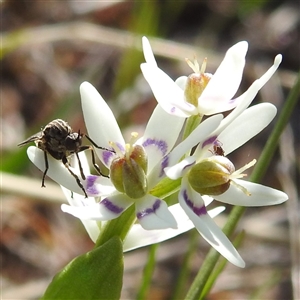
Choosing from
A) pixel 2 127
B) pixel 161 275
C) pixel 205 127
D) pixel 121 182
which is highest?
pixel 205 127

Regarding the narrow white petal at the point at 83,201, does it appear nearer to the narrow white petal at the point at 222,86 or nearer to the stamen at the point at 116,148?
the stamen at the point at 116,148

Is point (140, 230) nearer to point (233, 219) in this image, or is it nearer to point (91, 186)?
point (91, 186)

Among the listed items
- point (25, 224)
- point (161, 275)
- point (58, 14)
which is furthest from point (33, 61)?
point (161, 275)

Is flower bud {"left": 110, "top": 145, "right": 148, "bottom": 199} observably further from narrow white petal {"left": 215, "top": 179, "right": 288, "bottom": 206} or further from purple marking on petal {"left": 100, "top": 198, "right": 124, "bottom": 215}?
narrow white petal {"left": 215, "top": 179, "right": 288, "bottom": 206}

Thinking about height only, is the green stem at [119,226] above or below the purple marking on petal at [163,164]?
below

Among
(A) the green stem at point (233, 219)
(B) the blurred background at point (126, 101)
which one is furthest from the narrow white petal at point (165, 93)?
(B) the blurred background at point (126, 101)

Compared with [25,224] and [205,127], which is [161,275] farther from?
[205,127]
